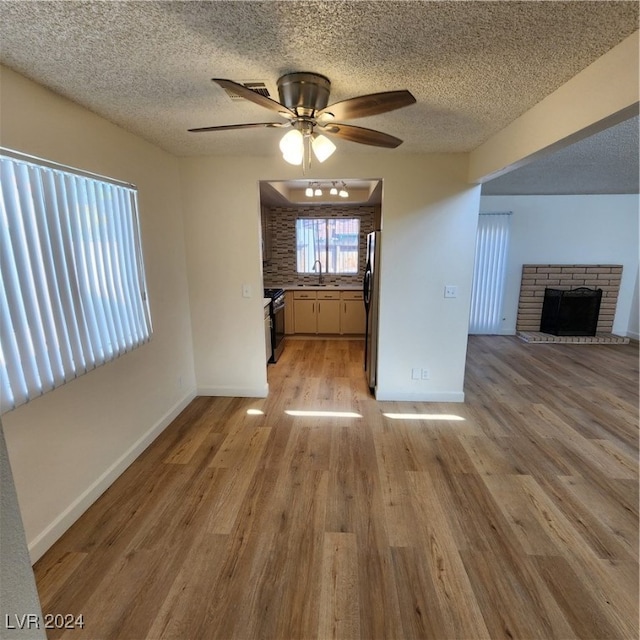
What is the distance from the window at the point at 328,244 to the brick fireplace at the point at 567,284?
119 inches

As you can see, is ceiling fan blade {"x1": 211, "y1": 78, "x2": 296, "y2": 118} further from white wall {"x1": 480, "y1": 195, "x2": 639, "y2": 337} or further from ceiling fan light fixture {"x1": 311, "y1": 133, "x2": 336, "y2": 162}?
white wall {"x1": 480, "y1": 195, "x2": 639, "y2": 337}

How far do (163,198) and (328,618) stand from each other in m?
3.03

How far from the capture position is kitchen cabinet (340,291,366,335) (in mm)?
5457

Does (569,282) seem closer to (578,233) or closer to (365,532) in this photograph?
(578,233)

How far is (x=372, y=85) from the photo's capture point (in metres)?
1.70

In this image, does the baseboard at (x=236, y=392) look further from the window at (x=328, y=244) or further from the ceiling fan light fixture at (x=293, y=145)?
the window at (x=328, y=244)

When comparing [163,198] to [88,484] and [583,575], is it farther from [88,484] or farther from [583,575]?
[583,575]

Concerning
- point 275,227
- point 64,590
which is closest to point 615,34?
point 64,590

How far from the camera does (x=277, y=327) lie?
4.79 metres

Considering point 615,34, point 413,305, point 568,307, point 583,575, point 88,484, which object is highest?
point 615,34

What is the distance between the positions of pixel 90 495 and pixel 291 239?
473 centimetres

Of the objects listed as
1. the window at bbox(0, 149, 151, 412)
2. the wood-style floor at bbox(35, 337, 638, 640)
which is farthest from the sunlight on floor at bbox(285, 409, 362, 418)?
the window at bbox(0, 149, 151, 412)

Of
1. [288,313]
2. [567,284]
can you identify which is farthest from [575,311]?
[288,313]

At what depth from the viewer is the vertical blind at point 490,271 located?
5.74 meters
